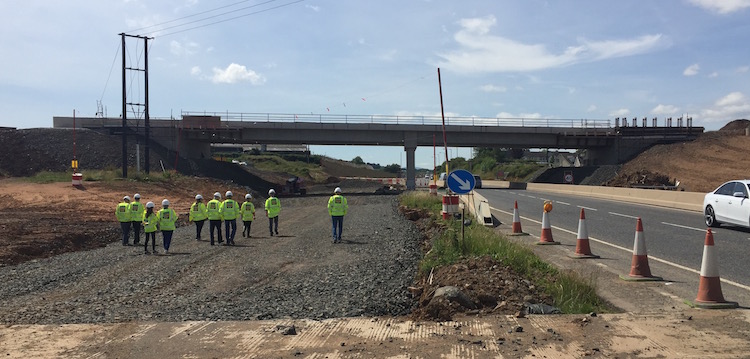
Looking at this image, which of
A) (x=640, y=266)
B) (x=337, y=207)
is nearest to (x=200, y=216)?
(x=337, y=207)

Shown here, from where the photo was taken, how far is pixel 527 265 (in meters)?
9.12

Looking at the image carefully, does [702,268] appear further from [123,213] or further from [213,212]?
[123,213]

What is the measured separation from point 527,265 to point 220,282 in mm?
5222

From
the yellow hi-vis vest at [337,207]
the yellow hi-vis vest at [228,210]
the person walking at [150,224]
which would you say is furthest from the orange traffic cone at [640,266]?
the yellow hi-vis vest at [228,210]

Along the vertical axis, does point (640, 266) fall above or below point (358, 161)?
below

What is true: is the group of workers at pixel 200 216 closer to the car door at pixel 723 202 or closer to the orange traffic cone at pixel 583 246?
the orange traffic cone at pixel 583 246

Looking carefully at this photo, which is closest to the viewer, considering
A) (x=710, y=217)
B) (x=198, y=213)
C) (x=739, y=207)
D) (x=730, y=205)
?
(x=739, y=207)

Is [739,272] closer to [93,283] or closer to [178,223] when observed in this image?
[93,283]

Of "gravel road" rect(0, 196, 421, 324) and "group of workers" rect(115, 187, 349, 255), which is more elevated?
"group of workers" rect(115, 187, 349, 255)

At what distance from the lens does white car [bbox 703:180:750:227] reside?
15711 mm

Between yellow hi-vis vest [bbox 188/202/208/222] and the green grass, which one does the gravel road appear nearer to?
the green grass

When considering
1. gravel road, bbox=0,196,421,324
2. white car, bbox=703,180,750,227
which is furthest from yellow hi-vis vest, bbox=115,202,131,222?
white car, bbox=703,180,750,227

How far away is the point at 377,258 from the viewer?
1269cm

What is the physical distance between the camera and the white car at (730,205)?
51.5 feet
